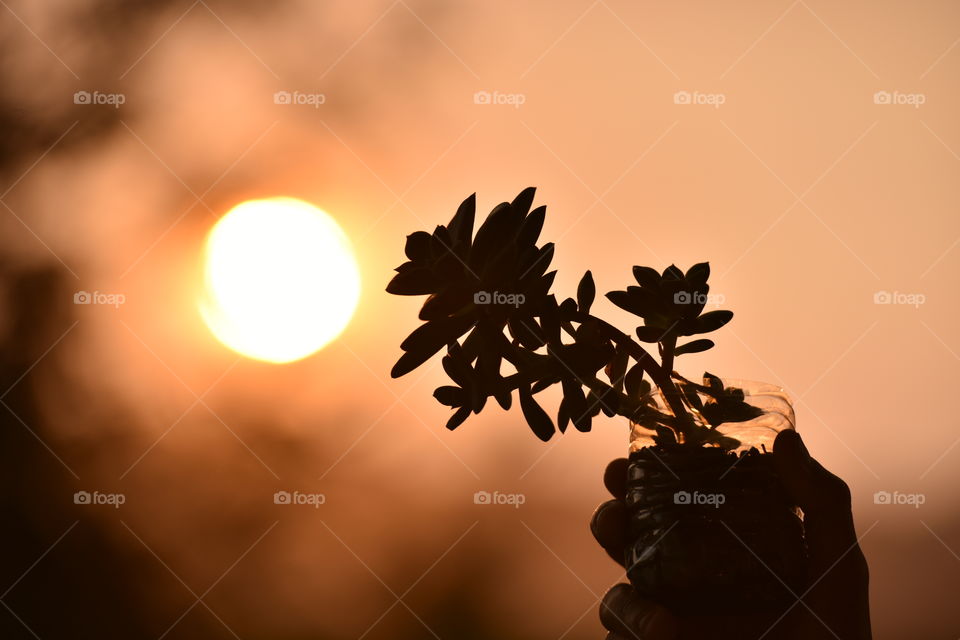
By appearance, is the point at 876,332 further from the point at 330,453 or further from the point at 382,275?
the point at 330,453

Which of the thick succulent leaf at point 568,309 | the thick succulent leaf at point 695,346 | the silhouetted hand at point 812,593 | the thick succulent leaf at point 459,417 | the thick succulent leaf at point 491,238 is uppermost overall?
the thick succulent leaf at point 491,238

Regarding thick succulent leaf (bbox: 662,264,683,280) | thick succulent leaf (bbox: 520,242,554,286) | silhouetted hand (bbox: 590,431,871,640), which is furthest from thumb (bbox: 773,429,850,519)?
thick succulent leaf (bbox: 520,242,554,286)

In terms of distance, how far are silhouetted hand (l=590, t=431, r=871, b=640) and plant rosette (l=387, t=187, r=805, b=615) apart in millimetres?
22

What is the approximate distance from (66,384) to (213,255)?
1.67 ft

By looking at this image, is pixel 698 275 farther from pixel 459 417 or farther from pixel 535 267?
pixel 459 417

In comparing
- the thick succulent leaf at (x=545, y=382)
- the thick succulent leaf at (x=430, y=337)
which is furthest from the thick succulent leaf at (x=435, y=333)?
the thick succulent leaf at (x=545, y=382)

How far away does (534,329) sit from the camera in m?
0.67

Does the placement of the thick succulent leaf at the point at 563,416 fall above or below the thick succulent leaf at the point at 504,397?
below

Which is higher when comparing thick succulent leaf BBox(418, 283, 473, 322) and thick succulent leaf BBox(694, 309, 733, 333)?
thick succulent leaf BBox(418, 283, 473, 322)

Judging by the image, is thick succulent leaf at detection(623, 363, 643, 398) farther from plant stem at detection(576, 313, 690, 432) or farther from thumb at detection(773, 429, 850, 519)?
thumb at detection(773, 429, 850, 519)

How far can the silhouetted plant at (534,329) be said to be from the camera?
638 mm

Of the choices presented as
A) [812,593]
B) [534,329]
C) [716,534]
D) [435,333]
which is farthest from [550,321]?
[812,593]

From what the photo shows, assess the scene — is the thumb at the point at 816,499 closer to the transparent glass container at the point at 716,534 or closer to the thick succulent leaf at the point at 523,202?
the transparent glass container at the point at 716,534

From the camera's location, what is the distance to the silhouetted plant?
0.64 m
